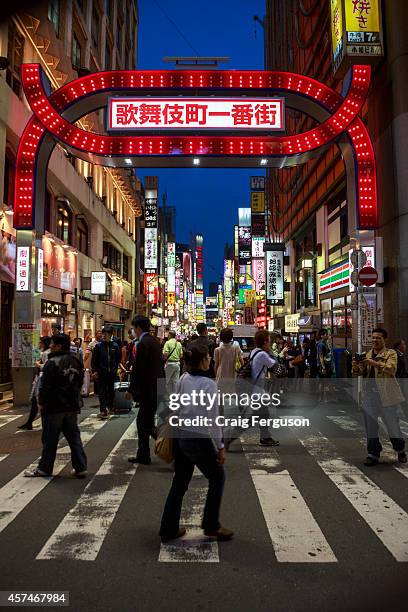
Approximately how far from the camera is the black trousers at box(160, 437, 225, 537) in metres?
4.08

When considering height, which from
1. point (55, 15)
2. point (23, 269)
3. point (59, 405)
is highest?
point (55, 15)

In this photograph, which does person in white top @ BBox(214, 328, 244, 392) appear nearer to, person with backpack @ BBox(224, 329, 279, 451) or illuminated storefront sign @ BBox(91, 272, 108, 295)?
person with backpack @ BBox(224, 329, 279, 451)

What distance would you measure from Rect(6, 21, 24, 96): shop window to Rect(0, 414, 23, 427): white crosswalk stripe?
11.4 meters

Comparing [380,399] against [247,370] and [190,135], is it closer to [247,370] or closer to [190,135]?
[247,370]

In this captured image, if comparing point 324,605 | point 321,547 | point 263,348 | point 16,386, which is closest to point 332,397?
point 263,348

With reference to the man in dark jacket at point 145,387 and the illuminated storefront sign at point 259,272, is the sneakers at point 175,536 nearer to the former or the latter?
the man in dark jacket at point 145,387

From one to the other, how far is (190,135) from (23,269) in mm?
6418

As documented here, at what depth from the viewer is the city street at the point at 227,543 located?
337 cm

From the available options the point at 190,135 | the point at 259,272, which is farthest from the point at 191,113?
the point at 259,272

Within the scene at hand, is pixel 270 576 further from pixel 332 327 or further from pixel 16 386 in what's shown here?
pixel 332 327

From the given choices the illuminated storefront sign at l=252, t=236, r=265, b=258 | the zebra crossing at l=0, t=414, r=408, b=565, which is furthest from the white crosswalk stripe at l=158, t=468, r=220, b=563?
the illuminated storefront sign at l=252, t=236, r=265, b=258

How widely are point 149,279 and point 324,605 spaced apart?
4861 cm

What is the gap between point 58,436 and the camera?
246 inches

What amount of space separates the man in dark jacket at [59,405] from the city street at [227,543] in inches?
11.0
